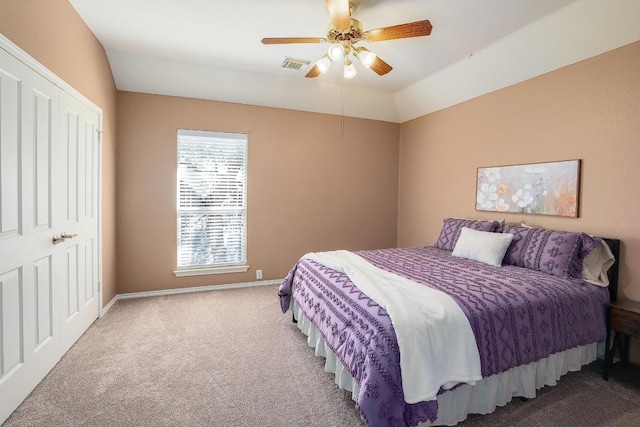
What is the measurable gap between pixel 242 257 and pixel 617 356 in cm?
399

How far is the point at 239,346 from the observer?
8.95 feet

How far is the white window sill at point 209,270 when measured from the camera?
408 centimetres

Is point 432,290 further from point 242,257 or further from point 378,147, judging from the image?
point 378,147

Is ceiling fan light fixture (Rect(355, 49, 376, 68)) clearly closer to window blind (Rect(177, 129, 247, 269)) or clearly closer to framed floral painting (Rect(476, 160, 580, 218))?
framed floral painting (Rect(476, 160, 580, 218))

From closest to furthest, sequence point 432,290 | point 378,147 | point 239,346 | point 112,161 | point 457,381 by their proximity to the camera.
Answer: point 457,381
point 432,290
point 239,346
point 112,161
point 378,147

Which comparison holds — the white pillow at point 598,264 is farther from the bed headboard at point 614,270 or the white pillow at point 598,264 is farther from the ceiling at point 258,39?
the ceiling at point 258,39

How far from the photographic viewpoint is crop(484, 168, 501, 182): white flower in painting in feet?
11.7

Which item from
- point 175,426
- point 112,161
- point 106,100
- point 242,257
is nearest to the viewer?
point 175,426

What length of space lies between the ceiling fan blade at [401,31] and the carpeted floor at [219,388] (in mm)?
2542

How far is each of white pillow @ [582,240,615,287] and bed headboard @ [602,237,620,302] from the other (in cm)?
4

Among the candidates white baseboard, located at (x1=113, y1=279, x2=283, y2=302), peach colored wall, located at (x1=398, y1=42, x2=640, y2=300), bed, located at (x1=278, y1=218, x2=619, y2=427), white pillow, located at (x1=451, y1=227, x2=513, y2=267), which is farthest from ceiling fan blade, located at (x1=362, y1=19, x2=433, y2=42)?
white baseboard, located at (x1=113, y1=279, x2=283, y2=302)

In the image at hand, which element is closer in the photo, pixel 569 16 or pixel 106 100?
pixel 569 16

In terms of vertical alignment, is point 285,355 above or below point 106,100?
below

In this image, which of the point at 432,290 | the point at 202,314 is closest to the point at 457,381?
the point at 432,290
